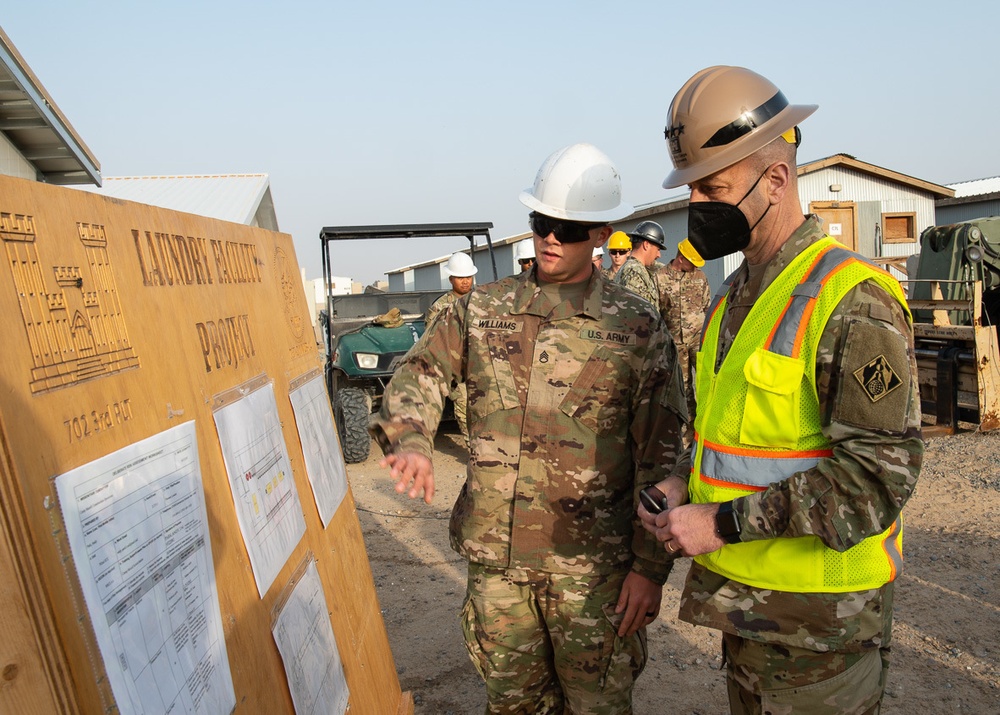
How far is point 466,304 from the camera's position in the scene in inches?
96.0

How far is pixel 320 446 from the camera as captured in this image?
238 centimetres

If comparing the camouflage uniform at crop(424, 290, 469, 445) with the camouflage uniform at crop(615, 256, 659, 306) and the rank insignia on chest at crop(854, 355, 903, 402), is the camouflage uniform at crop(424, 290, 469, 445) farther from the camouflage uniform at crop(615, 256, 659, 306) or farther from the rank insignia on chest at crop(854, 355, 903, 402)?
the camouflage uniform at crop(615, 256, 659, 306)

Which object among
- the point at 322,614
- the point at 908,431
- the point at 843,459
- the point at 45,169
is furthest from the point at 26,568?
the point at 45,169

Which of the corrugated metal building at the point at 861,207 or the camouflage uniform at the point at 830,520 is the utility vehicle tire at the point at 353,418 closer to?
the camouflage uniform at the point at 830,520

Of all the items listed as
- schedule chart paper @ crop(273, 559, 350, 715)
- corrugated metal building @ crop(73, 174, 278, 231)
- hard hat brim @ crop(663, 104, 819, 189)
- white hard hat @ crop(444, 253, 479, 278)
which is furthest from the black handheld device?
corrugated metal building @ crop(73, 174, 278, 231)

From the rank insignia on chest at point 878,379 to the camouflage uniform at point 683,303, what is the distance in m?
6.10

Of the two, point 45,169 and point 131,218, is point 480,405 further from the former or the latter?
point 45,169

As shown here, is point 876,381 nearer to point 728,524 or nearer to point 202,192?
point 728,524

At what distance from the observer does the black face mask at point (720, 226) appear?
177 centimetres

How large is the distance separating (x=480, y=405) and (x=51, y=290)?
4.63 ft

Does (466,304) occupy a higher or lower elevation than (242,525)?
higher

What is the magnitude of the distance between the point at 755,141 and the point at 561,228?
73cm

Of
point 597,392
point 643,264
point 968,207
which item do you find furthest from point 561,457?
point 968,207

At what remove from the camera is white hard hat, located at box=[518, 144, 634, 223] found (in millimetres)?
2338
